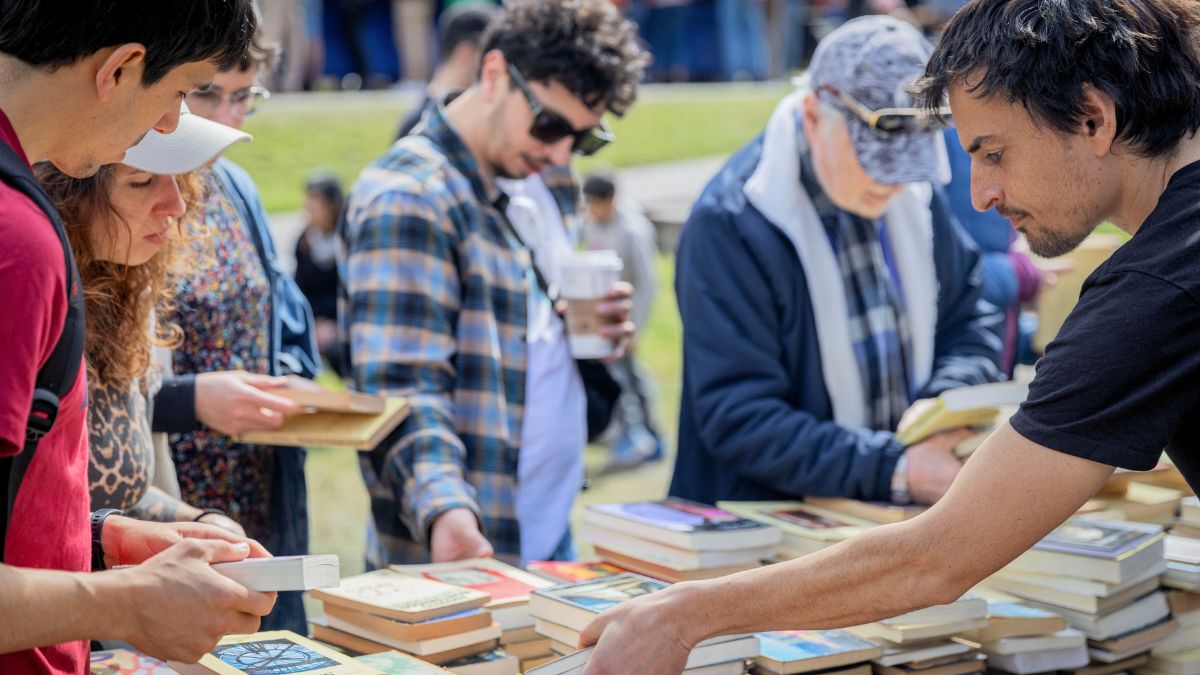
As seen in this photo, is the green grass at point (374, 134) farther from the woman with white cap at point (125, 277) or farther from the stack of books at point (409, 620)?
the stack of books at point (409, 620)

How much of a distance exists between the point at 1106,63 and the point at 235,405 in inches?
60.1

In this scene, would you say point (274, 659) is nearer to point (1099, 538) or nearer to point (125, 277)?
point (125, 277)

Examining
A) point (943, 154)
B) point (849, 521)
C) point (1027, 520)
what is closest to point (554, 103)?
point (943, 154)

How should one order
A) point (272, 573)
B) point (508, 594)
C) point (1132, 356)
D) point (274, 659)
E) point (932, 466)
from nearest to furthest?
point (272, 573), point (1132, 356), point (274, 659), point (508, 594), point (932, 466)

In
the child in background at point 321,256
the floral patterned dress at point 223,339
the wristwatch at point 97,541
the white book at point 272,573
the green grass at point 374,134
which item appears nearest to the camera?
the white book at point 272,573

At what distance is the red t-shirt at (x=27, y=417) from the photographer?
42.4 inches

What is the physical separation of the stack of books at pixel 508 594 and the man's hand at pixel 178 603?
0.79m

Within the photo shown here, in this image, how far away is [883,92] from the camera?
2.60m

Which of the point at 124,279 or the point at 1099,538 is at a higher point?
the point at 124,279

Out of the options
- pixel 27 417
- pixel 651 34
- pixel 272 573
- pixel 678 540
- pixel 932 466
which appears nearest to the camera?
pixel 27 417

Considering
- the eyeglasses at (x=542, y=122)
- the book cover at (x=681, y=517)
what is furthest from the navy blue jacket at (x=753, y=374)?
the eyeglasses at (x=542, y=122)

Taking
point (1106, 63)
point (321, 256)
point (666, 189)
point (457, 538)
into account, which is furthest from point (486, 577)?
point (666, 189)

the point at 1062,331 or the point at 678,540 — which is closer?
the point at 1062,331

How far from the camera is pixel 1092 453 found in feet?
4.97
